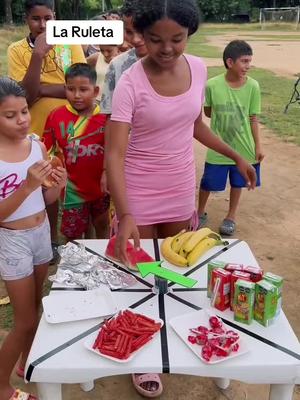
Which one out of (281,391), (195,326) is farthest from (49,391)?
(281,391)

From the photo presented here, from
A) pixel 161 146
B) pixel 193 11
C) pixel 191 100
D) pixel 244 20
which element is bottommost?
pixel 244 20

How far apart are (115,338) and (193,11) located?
51.0 inches

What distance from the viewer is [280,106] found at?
31.3 ft

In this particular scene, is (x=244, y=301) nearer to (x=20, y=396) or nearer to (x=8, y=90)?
(x=20, y=396)

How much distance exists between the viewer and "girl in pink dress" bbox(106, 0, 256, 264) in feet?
6.25

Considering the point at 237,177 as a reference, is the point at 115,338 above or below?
above

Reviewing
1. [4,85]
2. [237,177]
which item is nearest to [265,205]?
[237,177]

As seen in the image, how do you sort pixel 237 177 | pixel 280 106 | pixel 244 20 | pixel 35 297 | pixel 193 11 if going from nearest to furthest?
pixel 193 11, pixel 35 297, pixel 237 177, pixel 280 106, pixel 244 20

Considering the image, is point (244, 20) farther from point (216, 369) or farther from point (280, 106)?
point (216, 369)

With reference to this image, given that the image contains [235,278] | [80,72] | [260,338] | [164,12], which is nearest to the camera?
[260,338]

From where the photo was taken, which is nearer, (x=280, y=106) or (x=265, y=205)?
(x=265, y=205)

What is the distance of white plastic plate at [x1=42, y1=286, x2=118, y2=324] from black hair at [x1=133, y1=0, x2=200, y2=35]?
108 centimetres

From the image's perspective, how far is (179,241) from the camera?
2162 mm

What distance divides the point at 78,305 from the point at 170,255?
1.70 ft
